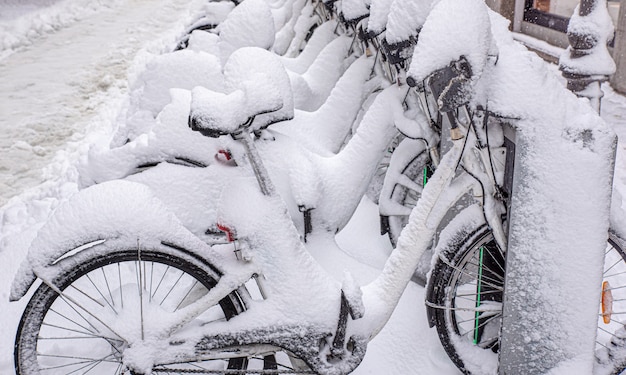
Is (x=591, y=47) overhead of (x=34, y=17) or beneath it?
beneath

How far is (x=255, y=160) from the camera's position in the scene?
227 centimetres

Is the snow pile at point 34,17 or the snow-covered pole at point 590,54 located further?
the snow pile at point 34,17

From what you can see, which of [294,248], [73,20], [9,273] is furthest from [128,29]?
[294,248]

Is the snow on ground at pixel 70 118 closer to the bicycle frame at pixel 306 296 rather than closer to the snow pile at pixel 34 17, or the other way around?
the snow pile at pixel 34 17

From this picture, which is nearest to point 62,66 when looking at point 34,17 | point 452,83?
point 34,17

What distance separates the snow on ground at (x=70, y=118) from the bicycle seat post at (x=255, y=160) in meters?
1.12

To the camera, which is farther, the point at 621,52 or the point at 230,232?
the point at 621,52

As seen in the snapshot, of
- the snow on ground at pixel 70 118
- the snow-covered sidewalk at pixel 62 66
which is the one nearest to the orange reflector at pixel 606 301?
the snow on ground at pixel 70 118

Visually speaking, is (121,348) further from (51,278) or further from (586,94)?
(586,94)

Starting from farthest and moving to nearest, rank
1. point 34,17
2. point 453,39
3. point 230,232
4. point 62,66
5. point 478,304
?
point 34,17, point 62,66, point 478,304, point 230,232, point 453,39

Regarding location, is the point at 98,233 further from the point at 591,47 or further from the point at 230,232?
the point at 591,47

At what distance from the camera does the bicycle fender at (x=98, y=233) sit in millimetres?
2238

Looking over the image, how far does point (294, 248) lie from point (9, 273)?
7.65 ft

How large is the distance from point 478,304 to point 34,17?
42.9 ft
